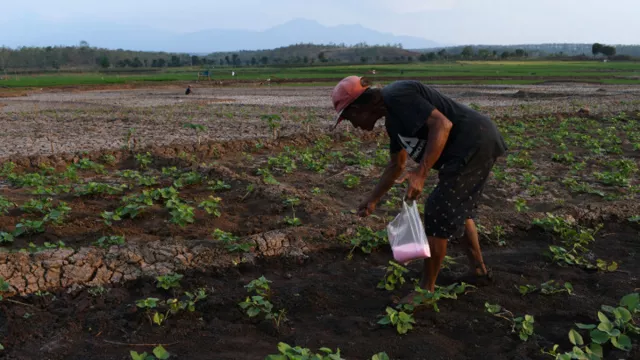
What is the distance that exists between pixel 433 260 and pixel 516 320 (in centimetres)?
61

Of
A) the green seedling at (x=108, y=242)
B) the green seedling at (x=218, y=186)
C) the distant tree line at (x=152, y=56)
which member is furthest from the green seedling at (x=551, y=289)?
the distant tree line at (x=152, y=56)

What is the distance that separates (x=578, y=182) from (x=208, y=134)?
8635mm

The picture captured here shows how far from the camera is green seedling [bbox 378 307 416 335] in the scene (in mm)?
3082

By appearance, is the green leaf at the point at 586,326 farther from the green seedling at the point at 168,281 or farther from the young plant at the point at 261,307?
the green seedling at the point at 168,281

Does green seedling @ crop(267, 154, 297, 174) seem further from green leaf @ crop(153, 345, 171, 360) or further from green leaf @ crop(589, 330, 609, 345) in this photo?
green leaf @ crop(589, 330, 609, 345)

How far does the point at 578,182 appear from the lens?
7.28m

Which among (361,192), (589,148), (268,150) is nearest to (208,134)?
(268,150)

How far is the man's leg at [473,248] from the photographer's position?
3.71 meters

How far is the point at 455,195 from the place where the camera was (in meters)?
3.33

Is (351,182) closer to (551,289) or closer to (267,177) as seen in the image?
(267,177)

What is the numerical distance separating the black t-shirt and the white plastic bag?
360mm

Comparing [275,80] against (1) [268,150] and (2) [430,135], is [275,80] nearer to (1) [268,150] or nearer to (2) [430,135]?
(1) [268,150]

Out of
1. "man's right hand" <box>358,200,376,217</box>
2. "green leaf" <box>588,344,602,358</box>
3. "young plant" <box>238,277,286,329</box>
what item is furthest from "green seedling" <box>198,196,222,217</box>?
"green leaf" <box>588,344,602,358</box>

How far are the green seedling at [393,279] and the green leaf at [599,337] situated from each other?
4.16 feet
